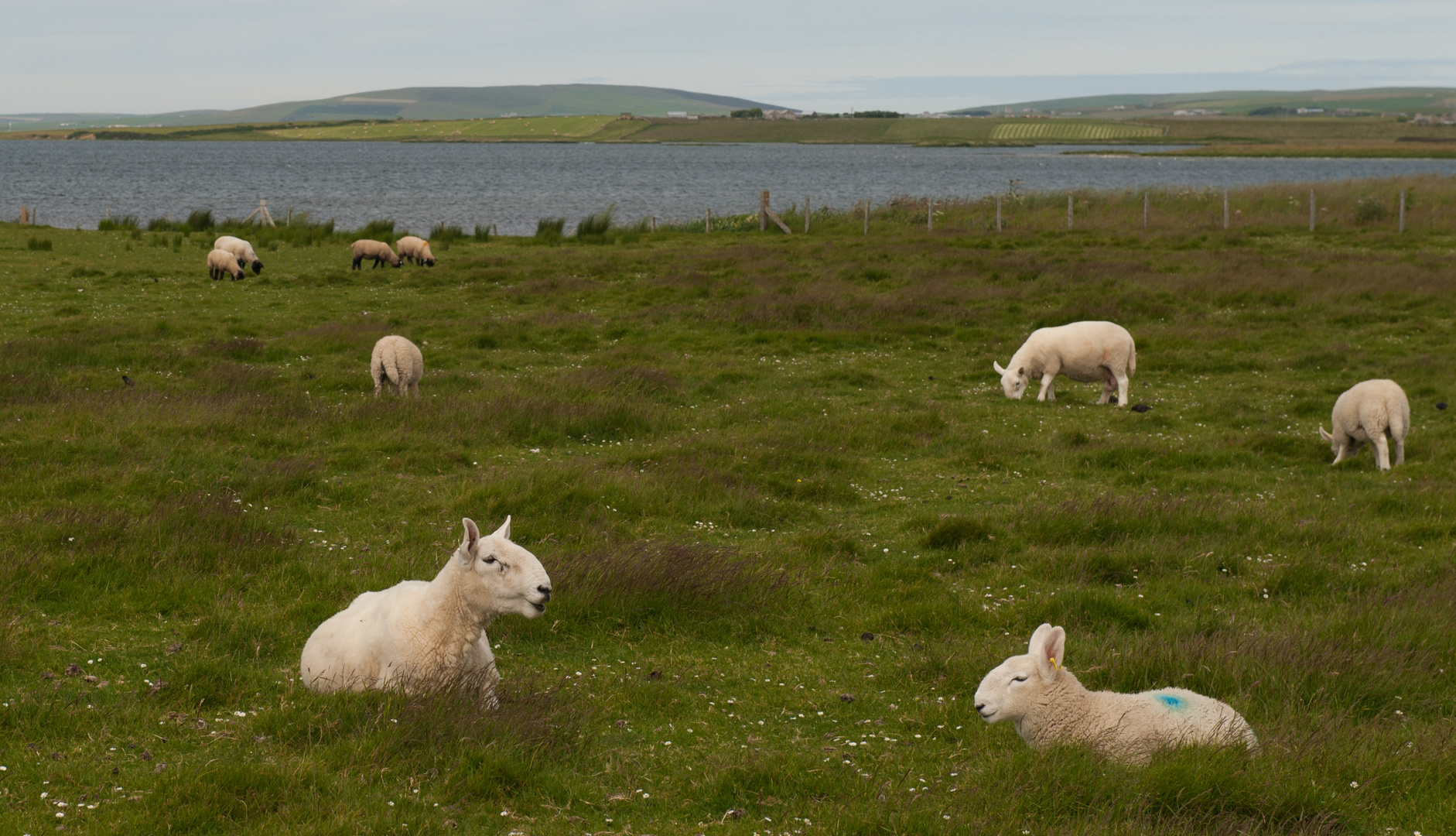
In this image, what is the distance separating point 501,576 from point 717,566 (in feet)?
10.1

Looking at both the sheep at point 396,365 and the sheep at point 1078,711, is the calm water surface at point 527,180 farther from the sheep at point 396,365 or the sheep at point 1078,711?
the sheep at point 1078,711

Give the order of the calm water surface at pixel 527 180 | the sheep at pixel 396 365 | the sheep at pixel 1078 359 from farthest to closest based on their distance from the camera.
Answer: the calm water surface at pixel 527 180, the sheep at pixel 1078 359, the sheep at pixel 396 365

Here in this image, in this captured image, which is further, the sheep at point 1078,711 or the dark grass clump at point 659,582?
the dark grass clump at point 659,582

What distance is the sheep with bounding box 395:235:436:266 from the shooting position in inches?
1395

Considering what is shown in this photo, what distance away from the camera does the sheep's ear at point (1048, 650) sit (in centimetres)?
633

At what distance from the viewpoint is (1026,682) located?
6398mm

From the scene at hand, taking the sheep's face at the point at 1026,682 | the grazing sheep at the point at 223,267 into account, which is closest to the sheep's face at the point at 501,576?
the sheep's face at the point at 1026,682

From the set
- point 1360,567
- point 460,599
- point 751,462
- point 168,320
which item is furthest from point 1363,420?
point 168,320

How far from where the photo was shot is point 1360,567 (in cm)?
1022

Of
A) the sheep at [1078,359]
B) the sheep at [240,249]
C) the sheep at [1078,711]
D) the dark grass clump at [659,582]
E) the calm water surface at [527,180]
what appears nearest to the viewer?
the sheep at [1078,711]

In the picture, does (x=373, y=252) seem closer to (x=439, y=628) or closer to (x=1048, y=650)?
(x=439, y=628)

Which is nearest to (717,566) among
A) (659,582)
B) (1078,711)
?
(659,582)

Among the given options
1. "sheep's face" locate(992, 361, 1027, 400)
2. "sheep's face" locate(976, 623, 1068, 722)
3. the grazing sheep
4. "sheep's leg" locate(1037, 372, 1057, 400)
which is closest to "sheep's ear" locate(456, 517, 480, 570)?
"sheep's face" locate(976, 623, 1068, 722)

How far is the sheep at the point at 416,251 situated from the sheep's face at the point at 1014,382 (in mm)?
21917
